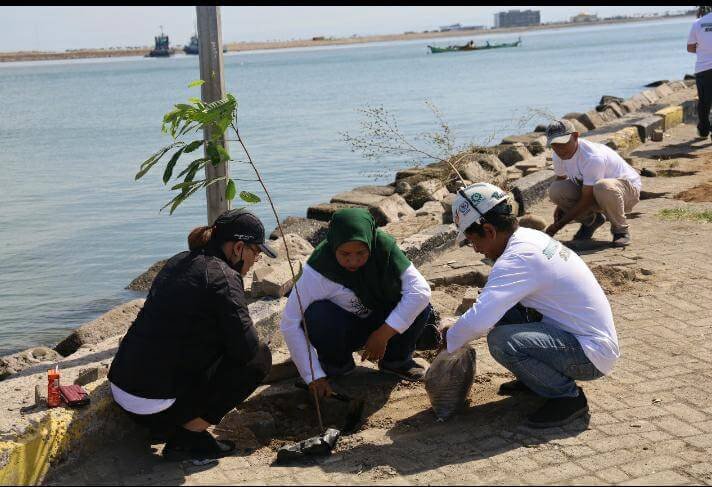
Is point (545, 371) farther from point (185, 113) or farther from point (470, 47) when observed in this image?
point (470, 47)

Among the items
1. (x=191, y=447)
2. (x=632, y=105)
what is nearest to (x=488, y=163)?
(x=191, y=447)

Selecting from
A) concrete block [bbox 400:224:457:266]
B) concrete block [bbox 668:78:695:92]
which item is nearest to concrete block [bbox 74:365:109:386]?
concrete block [bbox 400:224:457:266]

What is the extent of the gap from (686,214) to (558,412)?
16.4 feet

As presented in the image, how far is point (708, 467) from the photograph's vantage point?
398 centimetres

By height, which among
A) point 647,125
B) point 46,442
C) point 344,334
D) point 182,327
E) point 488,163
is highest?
point 647,125

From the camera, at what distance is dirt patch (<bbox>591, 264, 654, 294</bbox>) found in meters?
6.80

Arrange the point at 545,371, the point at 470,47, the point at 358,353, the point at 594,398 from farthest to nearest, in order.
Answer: the point at 470,47
the point at 358,353
the point at 594,398
the point at 545,371

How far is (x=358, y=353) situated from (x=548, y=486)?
6.99 feet

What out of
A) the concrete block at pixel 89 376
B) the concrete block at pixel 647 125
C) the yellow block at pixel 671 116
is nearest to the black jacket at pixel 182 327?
the concrete block at pixel 89 376

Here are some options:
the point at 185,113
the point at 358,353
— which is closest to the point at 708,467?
the point at 358,353

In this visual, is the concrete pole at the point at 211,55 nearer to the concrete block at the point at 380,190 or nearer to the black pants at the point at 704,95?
the concrete block at the point at 380,190

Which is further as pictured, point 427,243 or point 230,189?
point 427,243

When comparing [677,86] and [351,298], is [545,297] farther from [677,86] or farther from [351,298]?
[677,86]

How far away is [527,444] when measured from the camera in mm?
4320
